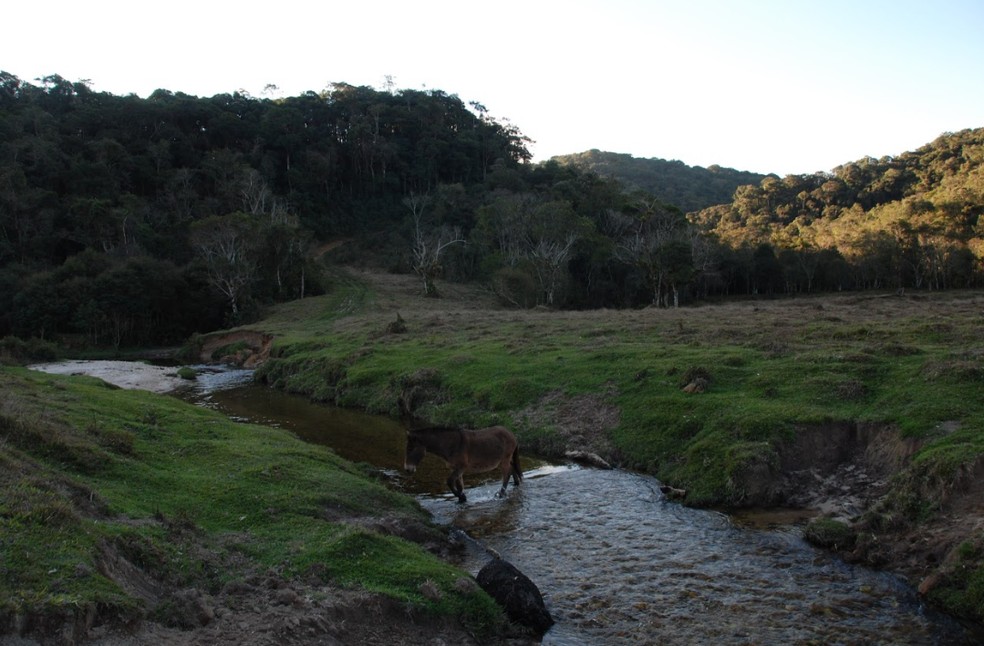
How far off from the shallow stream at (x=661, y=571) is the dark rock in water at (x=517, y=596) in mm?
341

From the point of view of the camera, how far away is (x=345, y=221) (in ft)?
374

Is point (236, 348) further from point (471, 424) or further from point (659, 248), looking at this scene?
point (659, 248)

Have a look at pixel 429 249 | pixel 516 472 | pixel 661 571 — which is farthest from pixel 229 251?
pixel 661 571

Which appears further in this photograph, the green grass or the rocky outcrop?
the rocky outcrop

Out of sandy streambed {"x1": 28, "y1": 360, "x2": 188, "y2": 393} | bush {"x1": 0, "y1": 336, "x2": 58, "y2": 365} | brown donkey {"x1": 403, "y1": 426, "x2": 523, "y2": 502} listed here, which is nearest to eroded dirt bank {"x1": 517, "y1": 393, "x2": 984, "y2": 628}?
brown donkey {"x1": 403, "y1": 426, "x2": 523, "y2": 502}

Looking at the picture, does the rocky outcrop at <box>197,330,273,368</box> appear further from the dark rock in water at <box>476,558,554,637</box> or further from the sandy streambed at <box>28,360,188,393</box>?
the dark rock in water at <box>476,558,554,637</box>

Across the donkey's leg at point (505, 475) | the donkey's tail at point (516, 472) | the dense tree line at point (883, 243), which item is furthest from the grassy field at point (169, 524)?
the dense tree line at point (883, 243)

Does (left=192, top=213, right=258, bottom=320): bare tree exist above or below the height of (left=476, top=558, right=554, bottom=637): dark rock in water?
above

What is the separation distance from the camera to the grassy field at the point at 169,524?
732 cm

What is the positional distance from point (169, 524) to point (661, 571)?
856 centimetres

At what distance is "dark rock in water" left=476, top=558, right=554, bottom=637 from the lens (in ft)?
31.8

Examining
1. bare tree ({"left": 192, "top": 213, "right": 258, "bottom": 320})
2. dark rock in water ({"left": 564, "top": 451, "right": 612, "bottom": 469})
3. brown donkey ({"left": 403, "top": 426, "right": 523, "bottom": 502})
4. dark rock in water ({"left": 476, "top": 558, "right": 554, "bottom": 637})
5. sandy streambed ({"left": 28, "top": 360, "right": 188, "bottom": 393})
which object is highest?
bare tree ({"left": 192, "top": 213, "right": 258, "bottom": 320})

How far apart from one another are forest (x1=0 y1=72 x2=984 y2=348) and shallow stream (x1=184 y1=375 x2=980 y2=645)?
5261 centimetres

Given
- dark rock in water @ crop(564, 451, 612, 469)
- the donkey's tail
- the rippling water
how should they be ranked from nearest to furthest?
1. the rippling water
2. the donkey's tail
3. dark rock in water @ crop(564, 451, 612, 469)
